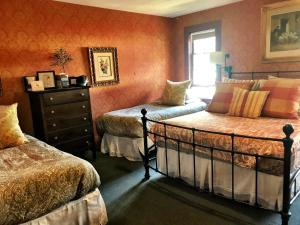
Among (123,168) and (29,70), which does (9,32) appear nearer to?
(29,70)

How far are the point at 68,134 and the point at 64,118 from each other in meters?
0.23

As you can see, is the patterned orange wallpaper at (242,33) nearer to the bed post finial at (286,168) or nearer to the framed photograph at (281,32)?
the framed photograph at (281,32)

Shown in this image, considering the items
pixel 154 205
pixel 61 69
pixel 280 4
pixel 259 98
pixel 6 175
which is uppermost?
pixel 280 4

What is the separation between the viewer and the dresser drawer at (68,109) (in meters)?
3.12

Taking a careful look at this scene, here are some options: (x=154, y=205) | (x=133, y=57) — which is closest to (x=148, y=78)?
(x=133, y=57)

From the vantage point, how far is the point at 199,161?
2.53 m

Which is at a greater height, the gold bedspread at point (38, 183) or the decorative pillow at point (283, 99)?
the decorative pillow at point (283, 99)

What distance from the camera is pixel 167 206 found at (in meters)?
2.34

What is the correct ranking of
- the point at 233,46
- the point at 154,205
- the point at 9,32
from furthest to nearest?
1. the point at 233,46
2. the point at 9,32
3. the point at 154,205

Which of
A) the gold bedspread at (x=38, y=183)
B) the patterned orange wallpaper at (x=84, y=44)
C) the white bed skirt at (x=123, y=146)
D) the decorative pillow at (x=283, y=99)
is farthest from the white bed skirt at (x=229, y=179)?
the patterned orange wallpaper at (x=84, y=44)

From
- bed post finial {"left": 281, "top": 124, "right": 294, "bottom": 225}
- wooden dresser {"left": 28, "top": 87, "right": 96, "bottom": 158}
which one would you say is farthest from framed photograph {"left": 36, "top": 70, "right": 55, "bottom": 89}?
bed post finial {"left": 281, "top": 124, "right": 294, "bottom": 225}

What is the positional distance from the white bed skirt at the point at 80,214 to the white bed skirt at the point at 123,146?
1.44 m

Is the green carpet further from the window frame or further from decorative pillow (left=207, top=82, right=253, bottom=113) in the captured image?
the window frame

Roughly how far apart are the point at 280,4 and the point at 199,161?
8.78 feet
